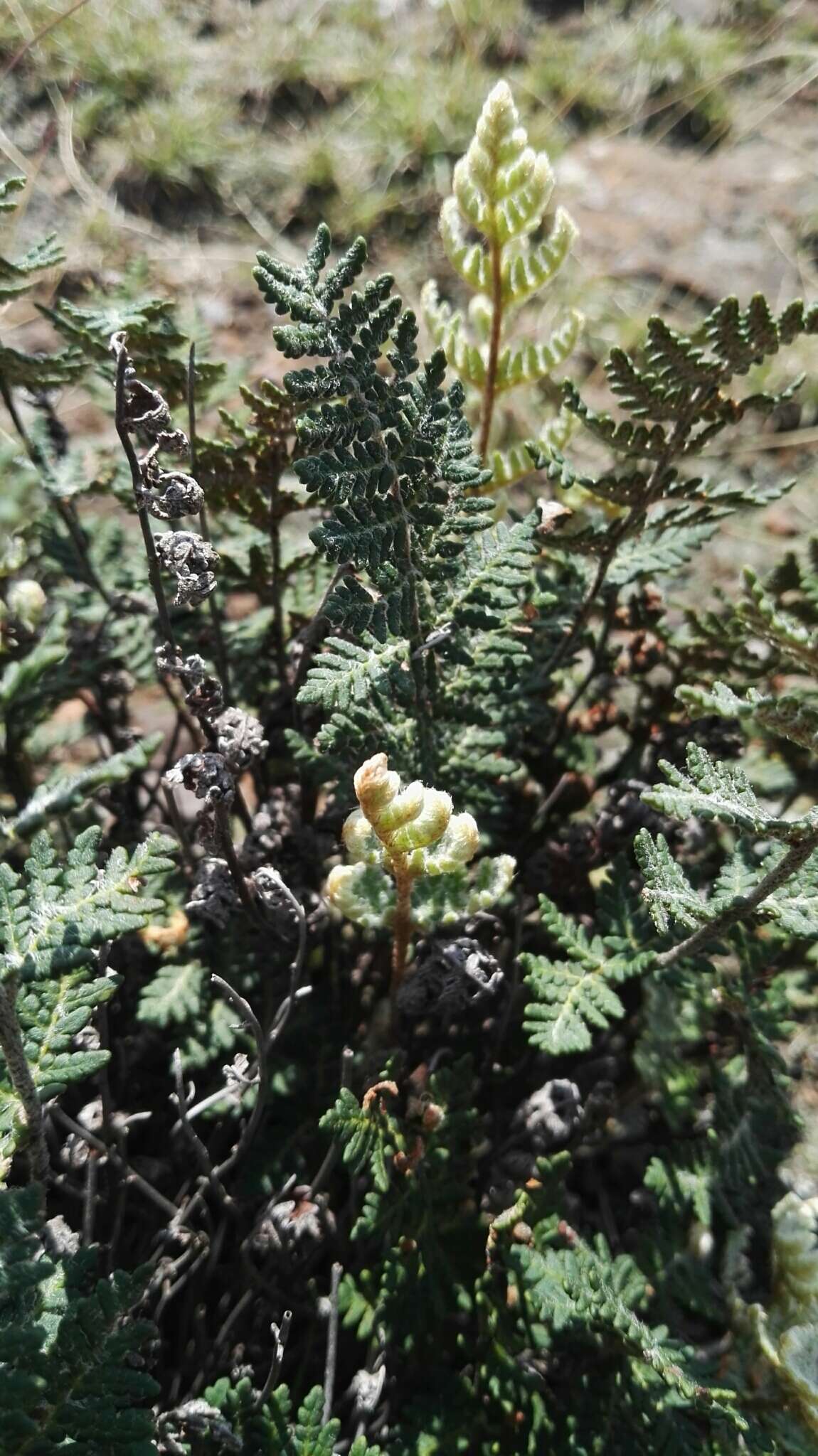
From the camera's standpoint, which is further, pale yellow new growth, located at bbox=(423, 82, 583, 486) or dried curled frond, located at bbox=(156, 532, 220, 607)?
pale yellow new growth, located at bbox=(423, 82, 583, 486)

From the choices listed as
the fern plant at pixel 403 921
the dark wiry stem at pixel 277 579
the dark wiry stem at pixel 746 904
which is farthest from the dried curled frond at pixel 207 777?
the dark wiry stem at pixel 746 904

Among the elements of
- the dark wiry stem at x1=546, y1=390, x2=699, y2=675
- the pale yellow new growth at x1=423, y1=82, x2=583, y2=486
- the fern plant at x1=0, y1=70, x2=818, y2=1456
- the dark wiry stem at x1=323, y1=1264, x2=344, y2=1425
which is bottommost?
the dark wiry stem at x1=323, y1=1264, x2=344, y2=1425

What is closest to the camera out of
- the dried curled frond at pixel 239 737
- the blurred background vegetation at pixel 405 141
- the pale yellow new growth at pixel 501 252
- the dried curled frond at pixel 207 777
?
the dried curled frond at pixel 207 777

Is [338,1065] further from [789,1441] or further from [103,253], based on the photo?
[103,253]

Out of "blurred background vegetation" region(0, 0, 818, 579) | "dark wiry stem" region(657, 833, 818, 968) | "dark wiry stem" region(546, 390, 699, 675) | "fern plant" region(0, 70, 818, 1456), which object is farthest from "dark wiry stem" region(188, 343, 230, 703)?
"blurred background vegetation" region(0, 0, 818, 579)

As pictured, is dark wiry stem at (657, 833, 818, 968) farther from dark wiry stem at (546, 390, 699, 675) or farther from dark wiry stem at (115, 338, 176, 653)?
dark wiry stem at (115, 338, 176, 653)

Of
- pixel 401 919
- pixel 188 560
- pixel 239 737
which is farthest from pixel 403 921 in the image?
pixel 188 560

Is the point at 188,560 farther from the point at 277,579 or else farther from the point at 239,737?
the point at 277,579

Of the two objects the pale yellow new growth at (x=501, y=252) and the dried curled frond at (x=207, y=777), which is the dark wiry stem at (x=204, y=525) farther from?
the pale yellow new growth at (x=501, y=252)

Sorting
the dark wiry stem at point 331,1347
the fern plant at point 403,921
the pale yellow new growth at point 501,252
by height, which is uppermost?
the pale yellow new growth at point 501,252

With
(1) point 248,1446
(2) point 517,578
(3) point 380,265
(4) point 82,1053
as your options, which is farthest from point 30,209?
(1) point 248,1446

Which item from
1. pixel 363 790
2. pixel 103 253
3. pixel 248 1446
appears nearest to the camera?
pixel 363 790
